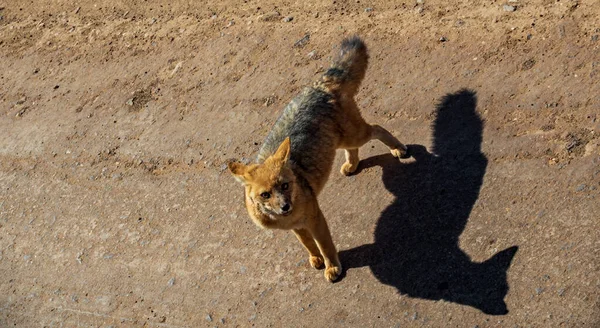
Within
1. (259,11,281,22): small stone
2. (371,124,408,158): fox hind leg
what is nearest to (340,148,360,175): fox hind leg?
(371,124,408,158): fox hind leg

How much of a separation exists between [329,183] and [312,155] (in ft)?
2.53

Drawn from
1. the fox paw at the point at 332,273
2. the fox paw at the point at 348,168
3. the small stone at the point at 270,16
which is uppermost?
the small stone at the point at 270,16

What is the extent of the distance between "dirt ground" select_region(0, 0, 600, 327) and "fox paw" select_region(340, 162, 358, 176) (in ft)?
0.25

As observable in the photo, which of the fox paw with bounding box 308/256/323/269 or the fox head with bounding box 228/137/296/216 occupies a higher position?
the fox head with bounding box 228/137/296/216

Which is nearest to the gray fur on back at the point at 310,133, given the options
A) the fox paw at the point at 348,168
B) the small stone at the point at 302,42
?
the fox paw at the point at 348,168

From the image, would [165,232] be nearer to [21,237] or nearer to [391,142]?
[21,237]

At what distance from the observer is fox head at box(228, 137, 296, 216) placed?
543 cm

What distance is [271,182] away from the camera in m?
5.43

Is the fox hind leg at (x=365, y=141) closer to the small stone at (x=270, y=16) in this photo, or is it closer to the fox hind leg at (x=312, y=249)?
the fox hind leg at (x=312, y=249)

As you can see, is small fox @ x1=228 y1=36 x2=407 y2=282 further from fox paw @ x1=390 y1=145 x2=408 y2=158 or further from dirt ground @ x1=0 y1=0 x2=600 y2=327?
dirt ground @ x1=0 y1=0 x2=600 y2=327

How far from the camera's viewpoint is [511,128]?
6301 millimetres

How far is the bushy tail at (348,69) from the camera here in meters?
6.35

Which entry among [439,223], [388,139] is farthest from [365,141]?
[439,223]

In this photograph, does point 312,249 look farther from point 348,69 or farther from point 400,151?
point 348,69
